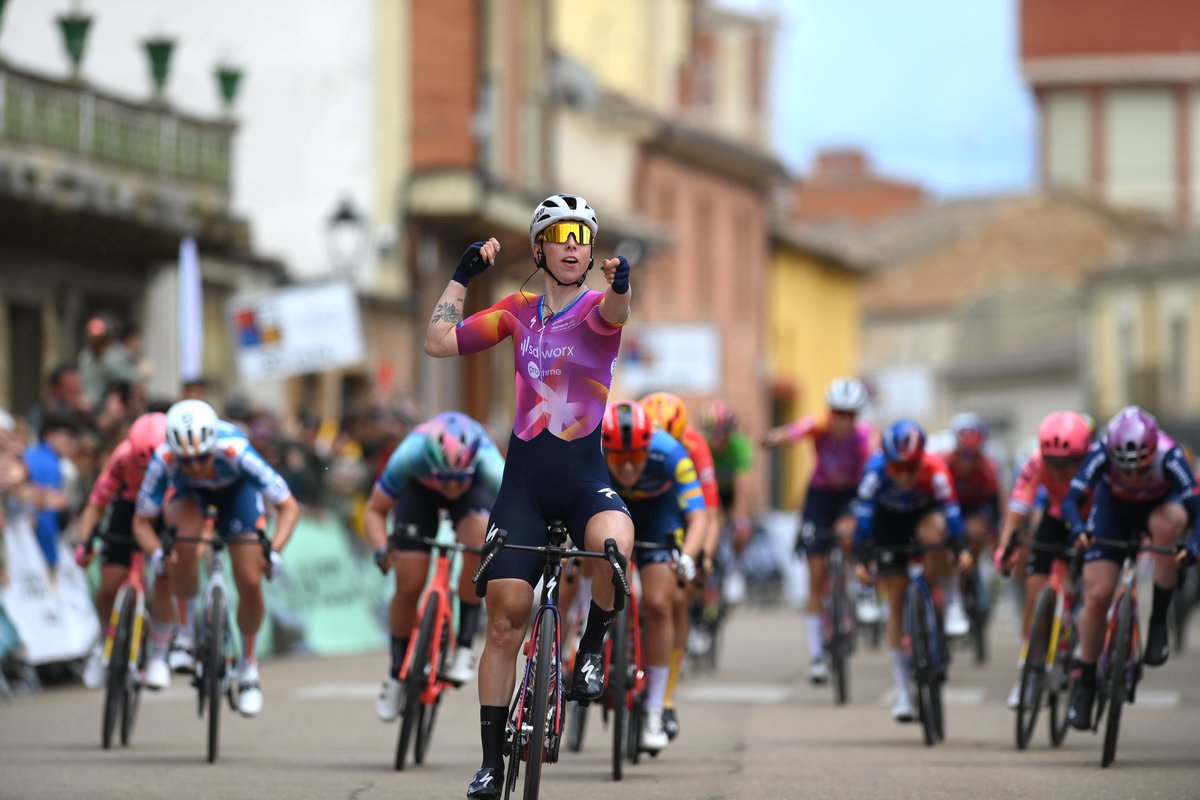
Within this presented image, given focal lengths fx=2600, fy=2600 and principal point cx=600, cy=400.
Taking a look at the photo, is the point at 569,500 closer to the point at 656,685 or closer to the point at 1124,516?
the point at 656,685

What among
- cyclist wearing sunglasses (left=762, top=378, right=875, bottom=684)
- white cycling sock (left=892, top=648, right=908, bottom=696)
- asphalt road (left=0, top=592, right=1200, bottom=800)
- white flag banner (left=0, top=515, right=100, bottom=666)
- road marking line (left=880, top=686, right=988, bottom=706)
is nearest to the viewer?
asphalt road (left=0, top=592, right=1200, bottom=800)

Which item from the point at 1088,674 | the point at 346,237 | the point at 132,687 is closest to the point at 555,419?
the point at 1088,674

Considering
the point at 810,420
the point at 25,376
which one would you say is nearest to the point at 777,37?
the point at 25,376

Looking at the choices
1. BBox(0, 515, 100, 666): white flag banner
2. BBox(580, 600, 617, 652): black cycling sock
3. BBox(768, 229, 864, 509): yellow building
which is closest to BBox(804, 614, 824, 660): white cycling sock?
BBox(0, 515, 100, 666): white flag banner

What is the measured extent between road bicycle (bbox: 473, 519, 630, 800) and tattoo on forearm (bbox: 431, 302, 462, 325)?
834mm

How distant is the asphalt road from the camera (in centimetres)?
1170

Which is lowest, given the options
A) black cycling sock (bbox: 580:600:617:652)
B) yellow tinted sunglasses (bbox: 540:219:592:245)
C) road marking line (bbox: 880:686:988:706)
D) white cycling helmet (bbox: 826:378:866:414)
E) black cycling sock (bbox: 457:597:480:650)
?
road marking line (bbox: 880:686:988:706)

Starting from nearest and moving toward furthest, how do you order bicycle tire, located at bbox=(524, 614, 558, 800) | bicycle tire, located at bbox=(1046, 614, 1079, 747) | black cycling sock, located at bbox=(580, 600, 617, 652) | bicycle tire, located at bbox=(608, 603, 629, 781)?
bicycle tire, located at bbox=(524, 614, 558, 800) < black cycling sock, located at bbox=(580, 600, 617, 652) < bicycle tire, located at bbox=(608, 603, 629, 781) < bicycle tire, located at bbox=(1046, 614, 1079, 747)

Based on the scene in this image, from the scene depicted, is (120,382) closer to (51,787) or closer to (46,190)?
(46,190)

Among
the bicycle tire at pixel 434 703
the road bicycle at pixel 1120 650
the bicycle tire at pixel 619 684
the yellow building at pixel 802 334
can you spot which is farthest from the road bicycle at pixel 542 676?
the yellow building at pixel 802 334

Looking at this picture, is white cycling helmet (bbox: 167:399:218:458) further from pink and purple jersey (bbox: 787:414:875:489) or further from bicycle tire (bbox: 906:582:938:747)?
pink and purple jersey (bbox: 787:414:875:489)

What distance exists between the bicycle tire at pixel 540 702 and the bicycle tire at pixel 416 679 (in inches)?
116

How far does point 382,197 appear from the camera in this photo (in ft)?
118

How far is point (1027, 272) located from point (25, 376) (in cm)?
6091
